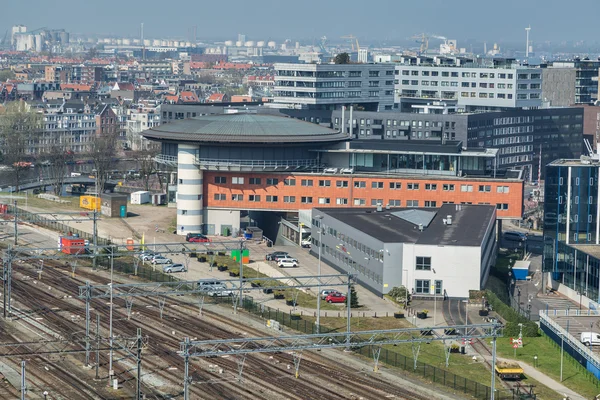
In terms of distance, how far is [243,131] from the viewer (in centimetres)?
12031

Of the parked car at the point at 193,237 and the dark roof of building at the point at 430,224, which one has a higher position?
the dark roof of building at the point at 430,224

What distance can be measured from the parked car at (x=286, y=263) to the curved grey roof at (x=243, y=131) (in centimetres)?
1530

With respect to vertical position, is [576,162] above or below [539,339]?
above

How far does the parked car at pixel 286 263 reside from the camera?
106688mm

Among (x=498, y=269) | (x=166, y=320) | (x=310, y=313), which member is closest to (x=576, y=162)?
(x=498, y=269)

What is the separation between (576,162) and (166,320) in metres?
38.7

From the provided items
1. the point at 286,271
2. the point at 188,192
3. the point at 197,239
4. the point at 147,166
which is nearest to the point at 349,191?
the point at 197,239

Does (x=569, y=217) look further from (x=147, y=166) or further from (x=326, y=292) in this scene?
(x=147, y=166)

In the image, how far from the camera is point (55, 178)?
168125 mm

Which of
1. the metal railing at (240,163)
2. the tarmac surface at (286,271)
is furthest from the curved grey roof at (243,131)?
the tarmac surface at (286,271)

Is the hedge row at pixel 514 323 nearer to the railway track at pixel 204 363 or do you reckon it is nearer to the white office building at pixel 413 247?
the white office building at pixel 413 247

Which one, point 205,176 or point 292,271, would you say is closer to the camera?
point 292,271

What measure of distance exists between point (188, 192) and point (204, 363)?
4812 centimetres

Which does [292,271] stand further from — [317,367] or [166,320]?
[317,367]
